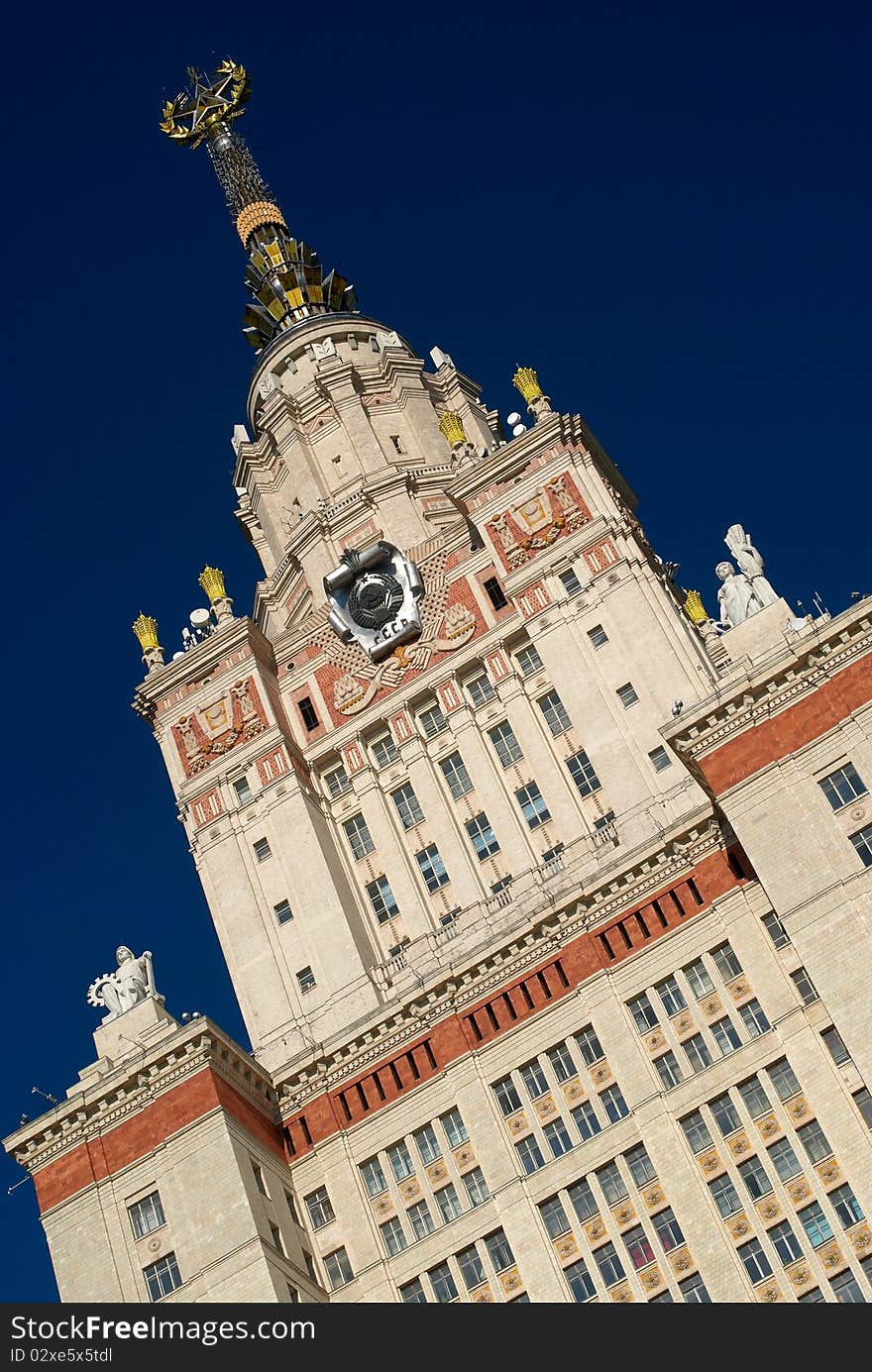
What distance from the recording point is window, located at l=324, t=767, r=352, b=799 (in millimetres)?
81688

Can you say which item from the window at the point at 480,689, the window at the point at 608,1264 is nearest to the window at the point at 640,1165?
the window at the point at 608,1264

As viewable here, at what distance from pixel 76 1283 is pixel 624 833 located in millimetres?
25384

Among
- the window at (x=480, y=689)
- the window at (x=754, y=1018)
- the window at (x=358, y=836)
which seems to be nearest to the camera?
the window at (x=754, y=1018)

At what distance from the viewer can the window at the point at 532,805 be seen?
247 feet

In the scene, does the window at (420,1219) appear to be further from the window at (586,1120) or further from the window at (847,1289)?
the window at (847,1289)

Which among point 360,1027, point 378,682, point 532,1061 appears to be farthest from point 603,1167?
point 378,682

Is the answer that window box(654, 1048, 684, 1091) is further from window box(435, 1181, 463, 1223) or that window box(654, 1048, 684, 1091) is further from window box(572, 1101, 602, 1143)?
window box(435, 1181, 463, 1223)

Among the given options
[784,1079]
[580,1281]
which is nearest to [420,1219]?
[580,1281]

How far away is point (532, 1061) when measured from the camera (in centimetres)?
6669

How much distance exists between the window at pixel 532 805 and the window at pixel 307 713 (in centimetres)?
1156

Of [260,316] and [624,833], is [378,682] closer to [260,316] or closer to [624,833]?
[624,833]

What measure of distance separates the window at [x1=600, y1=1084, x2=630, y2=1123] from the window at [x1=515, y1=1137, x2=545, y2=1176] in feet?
8.98

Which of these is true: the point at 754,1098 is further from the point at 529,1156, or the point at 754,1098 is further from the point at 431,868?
the point at 431,868
